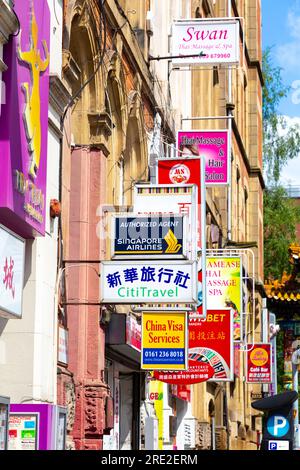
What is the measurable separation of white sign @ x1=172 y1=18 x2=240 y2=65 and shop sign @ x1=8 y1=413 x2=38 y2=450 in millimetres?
16533

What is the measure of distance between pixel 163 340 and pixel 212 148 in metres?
10.5

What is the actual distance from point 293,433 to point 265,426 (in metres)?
0.34

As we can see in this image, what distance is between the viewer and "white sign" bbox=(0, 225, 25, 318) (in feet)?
39.1

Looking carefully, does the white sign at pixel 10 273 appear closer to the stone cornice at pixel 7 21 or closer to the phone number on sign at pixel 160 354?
the stone cornice at pixel 7 21

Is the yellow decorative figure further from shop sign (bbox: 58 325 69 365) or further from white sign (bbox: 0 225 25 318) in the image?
shop sign (bbox: 58 325 69 365)

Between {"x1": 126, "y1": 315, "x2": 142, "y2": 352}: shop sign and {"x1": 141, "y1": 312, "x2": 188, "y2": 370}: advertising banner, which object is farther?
{"x1": 126, "y1": 315, "x2": 142, "y2": 352}: shop sign

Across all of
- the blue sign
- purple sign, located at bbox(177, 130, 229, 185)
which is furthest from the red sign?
the blue sign

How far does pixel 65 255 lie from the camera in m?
17.6

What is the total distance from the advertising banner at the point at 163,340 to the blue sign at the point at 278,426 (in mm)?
9349

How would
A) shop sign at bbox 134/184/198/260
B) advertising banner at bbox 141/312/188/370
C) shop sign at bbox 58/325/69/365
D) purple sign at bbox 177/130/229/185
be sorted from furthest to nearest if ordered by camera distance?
purple sign at bbox 177/130/229/185, advertising banner at bbox 141/312/188/370, shop sign at bbox 134/184/198/260, shop sign at bbox 58/325/69/365

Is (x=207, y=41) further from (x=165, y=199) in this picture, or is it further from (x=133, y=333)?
(x=165, y=199)

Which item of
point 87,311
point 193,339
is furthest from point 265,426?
point 193,339

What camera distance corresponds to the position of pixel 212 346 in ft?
81.0

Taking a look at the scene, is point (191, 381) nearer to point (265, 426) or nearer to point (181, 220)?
point (181, 220)
